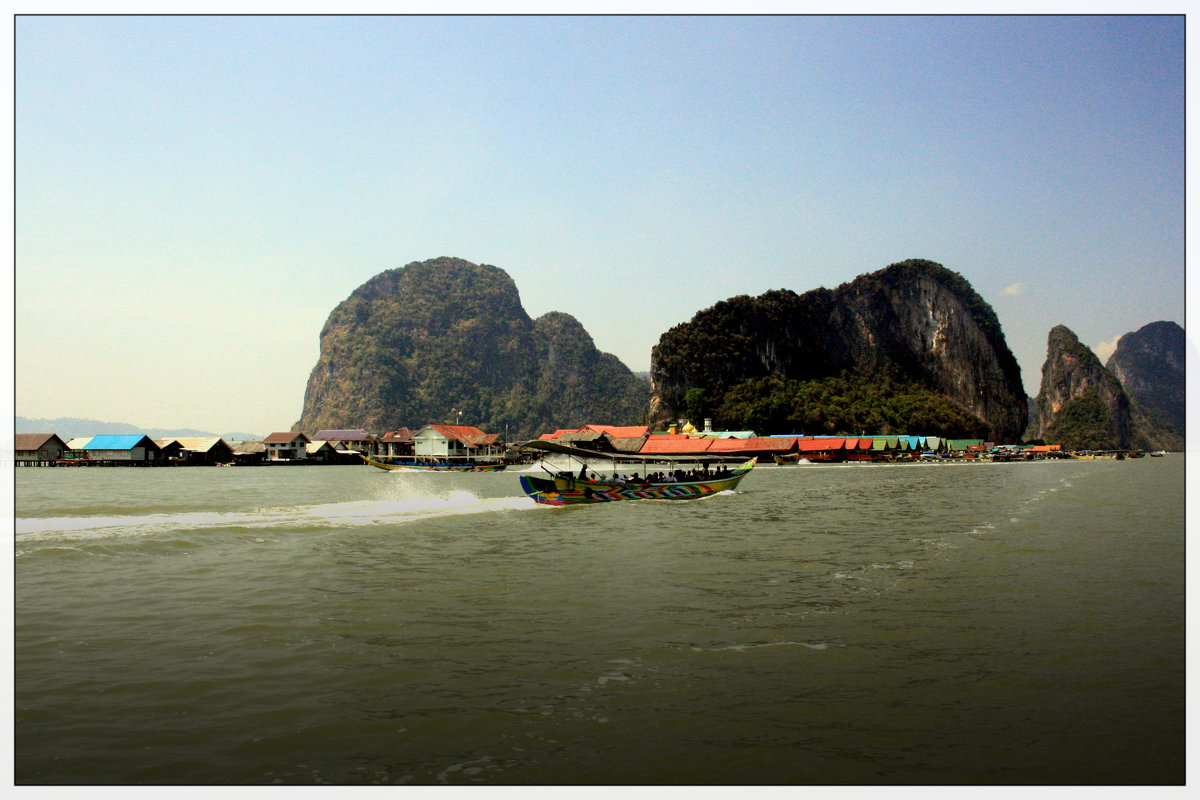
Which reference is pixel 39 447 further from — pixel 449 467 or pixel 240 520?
pixel 240 520

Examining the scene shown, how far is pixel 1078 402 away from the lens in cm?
15000

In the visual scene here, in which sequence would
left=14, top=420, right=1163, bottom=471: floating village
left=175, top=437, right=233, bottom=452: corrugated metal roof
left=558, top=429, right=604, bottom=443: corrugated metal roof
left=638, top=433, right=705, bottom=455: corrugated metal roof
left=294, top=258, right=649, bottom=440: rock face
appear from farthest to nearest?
left=294, top=258, right=649, bottom=440: rock face
left=175, top=437, right=233, bottom=452: corrugated metal roof
left=638, top=433, right=705, bottom=455: corrugated metal roof
left=14, top=420, right=1163, bottom=471: floating village
left=558, top=429, right=604, bottom=443: corrugated metal roof

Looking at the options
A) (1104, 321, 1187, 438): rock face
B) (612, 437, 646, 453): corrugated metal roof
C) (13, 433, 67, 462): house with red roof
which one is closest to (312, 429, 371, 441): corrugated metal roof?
(13, 433, 67, 462): house with red roof

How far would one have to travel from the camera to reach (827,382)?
365ft

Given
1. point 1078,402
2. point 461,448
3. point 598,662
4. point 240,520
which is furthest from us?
point 1078,402

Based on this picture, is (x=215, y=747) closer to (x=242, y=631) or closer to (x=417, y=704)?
(x=417, y=704)

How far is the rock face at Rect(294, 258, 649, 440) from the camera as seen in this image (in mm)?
176750

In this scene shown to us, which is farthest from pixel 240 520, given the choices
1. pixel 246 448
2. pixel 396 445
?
pixel 396 445

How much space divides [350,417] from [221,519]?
160m

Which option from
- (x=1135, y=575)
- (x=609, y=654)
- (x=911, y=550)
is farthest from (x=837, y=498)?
(x=609, y=654)

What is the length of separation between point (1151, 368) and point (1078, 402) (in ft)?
140

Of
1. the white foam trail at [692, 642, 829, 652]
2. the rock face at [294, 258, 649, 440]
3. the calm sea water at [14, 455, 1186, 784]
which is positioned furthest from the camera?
the rock face at [294, 258, 649, 440]

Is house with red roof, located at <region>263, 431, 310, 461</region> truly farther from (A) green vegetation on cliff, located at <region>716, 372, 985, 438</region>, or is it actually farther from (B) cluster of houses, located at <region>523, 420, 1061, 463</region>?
(A) green vegetation on cliff, located at <region>716, 372, 985, 438</region>

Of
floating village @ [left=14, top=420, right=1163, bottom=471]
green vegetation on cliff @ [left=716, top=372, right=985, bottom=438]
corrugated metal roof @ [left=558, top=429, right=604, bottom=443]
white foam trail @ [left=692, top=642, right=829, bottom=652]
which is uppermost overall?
green vegetation on cliff @ [left=716, top=372, right=985, bottom=438]
